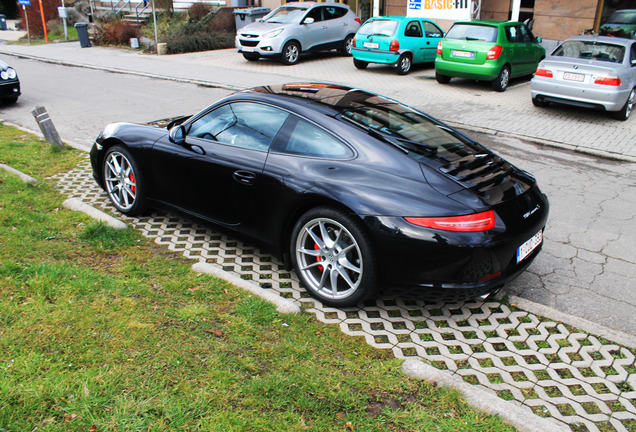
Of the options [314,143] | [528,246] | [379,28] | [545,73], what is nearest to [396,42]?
[379,28]

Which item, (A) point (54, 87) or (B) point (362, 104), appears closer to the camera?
(B) point (362, 104)

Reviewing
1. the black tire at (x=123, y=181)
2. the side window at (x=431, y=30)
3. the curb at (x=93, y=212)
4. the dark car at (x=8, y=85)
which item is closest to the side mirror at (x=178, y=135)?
the black tire at (x=123, y=181)

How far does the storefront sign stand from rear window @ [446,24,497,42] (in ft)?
12.0

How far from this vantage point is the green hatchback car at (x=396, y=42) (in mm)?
15591

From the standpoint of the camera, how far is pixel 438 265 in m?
3.63

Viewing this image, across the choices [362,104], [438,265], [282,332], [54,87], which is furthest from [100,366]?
[54,87]

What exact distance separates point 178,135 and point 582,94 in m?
8.30

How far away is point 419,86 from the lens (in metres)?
14.1

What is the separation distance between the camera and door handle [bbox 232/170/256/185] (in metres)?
4.40

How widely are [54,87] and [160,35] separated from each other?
1009 cm

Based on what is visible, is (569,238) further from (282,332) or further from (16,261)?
(16,261)

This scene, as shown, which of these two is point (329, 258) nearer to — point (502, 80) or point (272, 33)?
point (502, 80)

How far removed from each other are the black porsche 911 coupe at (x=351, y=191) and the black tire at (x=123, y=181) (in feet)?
0.68

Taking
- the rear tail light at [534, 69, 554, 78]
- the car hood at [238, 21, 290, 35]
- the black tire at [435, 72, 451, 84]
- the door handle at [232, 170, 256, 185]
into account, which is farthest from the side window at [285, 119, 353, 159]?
the car hood at [238, 21, 290, 35]
